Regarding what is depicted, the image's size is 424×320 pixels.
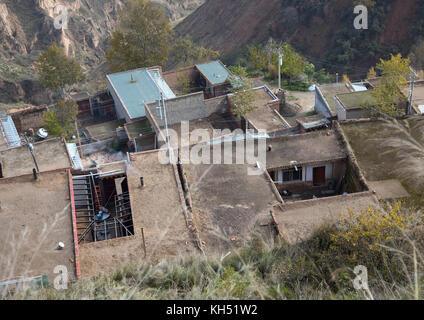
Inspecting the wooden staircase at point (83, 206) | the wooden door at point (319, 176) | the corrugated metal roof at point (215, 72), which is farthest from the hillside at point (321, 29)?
the wooden staircase at point (83, 206)

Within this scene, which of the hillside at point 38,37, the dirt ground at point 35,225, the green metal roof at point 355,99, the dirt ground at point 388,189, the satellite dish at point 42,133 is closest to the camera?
the dirt ground at point 35,225

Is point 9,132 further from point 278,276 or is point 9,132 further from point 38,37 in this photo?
point 38,37

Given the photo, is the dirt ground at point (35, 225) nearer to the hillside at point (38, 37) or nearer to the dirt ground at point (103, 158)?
the dirt ground at point (103, 158)

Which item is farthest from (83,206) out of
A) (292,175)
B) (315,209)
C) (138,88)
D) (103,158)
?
(138,88)

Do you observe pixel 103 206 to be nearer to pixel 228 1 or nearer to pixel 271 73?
pixel 271 73

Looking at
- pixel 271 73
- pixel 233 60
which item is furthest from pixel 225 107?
pixel 233 60

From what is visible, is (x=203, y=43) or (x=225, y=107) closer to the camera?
(x=225, y=107)
